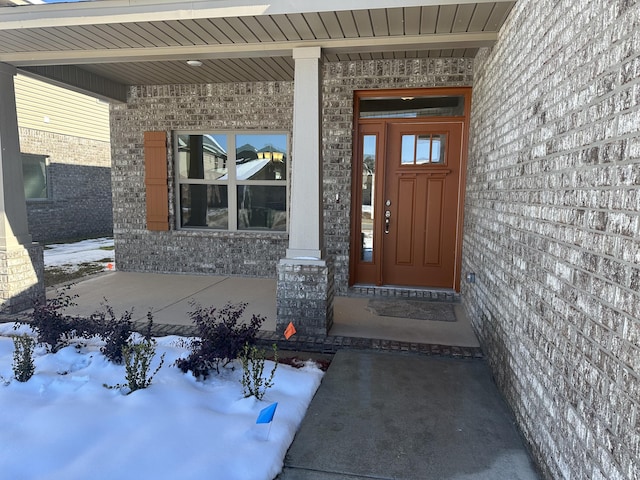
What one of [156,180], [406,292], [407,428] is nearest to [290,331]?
[407,428]

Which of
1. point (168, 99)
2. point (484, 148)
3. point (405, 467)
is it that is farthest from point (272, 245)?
point (405, 467)

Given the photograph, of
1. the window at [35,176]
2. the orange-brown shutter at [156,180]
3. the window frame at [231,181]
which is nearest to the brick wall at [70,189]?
the window at [35,176]

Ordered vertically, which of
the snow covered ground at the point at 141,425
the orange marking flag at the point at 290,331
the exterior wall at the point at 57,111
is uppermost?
the exterior wall at the point at 57,111

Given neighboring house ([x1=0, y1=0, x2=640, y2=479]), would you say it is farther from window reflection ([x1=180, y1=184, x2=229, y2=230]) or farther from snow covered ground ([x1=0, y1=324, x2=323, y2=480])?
snow covered ground ([x1=0, y1=324, x2=323, y2=480])

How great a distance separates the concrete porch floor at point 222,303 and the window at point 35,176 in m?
5.33

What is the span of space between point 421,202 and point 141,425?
4119mm

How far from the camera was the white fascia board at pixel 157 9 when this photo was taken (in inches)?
128

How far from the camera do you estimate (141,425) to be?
7.82 ft

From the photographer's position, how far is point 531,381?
238 cm

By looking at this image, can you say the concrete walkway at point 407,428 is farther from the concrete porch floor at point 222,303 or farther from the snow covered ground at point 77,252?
the snow covered ground at point 77,252

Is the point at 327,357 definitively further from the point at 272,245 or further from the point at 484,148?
the point at 272,245

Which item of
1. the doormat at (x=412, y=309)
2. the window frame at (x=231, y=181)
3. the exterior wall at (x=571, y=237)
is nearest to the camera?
the exterior wall at (x=571, y=237)

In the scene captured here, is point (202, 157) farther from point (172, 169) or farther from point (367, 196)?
point (367, 196)

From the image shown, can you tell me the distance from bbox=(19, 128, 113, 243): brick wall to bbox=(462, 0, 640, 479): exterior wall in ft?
34.9
